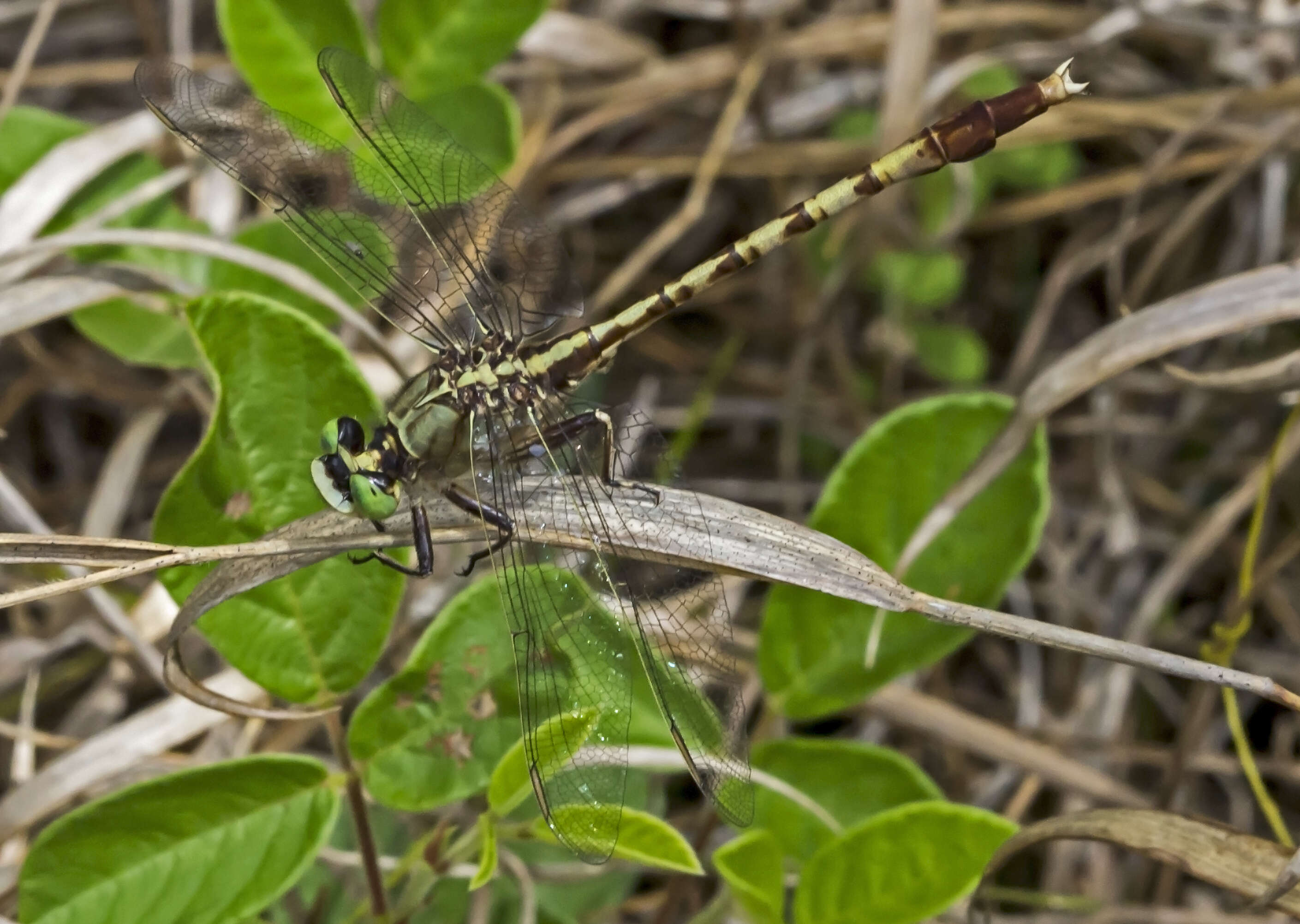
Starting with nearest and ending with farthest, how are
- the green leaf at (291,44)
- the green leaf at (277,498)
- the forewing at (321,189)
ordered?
the green leaf at (277,498), the forewing at (321,189), the green leaf at (291,44)

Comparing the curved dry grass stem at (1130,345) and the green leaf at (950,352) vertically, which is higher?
the green leaf at (950,352)

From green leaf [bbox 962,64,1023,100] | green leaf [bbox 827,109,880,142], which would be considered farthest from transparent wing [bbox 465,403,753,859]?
green leaf [bbox 962,64,1023,100]

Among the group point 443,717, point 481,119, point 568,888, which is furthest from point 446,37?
point 568,888

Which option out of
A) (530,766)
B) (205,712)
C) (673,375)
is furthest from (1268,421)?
(205,712)

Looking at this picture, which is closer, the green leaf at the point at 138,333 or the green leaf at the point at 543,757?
the green leaf at the point at 543,757

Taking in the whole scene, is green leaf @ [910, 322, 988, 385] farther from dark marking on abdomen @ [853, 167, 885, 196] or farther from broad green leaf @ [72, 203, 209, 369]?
broad green leaf @ [72, 203, 209, 369]

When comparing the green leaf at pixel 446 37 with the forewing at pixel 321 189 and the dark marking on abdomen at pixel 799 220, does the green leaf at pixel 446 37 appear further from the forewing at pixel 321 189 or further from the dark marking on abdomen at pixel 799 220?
the dark marking on abdomen at pixel 799 220

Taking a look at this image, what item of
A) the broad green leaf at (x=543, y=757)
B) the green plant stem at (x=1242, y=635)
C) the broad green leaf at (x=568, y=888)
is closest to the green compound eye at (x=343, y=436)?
the broad green leaf at (x=543, y=757)
